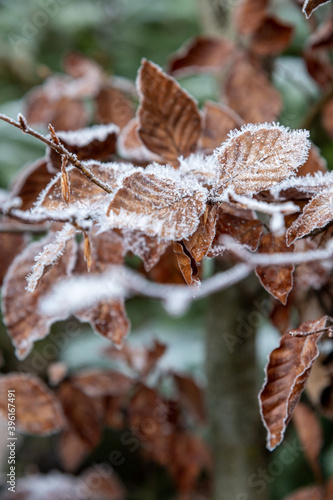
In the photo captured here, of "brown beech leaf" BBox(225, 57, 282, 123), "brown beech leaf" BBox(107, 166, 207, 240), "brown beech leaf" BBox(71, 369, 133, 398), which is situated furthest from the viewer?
"brown beech leaf" BBox(71, 369, 133, 398)

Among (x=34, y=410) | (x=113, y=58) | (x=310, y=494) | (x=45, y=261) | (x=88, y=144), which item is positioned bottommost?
(x=310, y=494)

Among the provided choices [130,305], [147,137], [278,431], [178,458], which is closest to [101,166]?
[147,137]

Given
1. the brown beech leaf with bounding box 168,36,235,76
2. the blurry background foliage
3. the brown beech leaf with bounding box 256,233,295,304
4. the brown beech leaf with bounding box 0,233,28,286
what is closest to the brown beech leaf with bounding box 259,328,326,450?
the brown beech leaf with bounding box 256,233,295,304

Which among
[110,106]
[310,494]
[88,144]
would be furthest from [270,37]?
[310,494]

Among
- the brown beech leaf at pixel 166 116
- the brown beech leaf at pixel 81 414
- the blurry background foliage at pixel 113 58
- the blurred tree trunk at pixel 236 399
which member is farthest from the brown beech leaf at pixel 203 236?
the blurry background foliage at pixel 113 58

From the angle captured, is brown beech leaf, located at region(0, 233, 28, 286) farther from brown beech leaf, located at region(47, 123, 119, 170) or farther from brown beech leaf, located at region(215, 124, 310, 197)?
brown beech leaf, located at region(215, 124, 310, 197)

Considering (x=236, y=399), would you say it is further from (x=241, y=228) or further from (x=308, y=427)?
(x=241, y=228)
